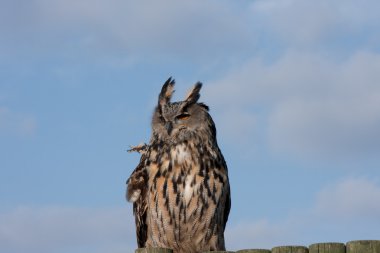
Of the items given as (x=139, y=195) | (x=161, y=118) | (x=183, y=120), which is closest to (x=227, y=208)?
(x=139, y=195)

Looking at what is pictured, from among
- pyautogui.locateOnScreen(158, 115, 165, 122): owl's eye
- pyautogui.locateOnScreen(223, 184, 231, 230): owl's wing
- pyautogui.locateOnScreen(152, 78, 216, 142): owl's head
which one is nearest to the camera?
pyautogui.locateOnScreen(223, 184, 231, 230): owl's wing

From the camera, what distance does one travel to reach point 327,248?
4.48m

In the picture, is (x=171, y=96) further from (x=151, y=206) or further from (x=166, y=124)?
(x=151, y=206)

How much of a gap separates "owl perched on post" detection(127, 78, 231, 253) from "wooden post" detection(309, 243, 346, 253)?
296 centimetres

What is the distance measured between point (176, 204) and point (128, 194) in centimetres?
64

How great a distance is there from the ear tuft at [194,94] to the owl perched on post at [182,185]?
5cm

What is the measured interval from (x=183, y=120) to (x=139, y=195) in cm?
86

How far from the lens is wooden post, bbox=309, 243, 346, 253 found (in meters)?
4.48

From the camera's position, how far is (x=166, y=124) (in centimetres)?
804

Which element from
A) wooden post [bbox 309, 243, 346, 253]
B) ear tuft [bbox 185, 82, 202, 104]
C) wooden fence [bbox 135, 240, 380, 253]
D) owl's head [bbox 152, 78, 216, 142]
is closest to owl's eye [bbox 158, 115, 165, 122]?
owl's head [bbox 152, 78, 216, 142]

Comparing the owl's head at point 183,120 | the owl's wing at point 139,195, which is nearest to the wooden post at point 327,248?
the owl's wing at point 139,195

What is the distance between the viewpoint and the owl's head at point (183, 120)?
7984mm

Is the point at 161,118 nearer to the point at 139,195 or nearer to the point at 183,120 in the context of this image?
the point at 183,120

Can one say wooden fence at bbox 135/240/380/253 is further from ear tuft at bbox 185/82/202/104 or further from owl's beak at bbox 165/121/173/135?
ear tuft at bbox 185/82/202/104
